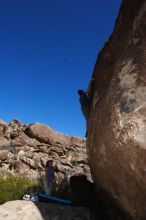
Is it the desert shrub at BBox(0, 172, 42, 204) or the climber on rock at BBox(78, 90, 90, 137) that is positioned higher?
the climber on rock at BBox(78, 90, 90, 137)

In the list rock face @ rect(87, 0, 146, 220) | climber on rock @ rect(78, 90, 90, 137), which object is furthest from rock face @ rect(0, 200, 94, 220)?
climber on rock @ rect(78, 90, 90, 137)

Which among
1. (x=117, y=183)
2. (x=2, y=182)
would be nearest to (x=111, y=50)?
(x=117, y=183)

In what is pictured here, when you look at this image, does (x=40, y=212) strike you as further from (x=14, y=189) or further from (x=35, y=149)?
(x=35, y=149)

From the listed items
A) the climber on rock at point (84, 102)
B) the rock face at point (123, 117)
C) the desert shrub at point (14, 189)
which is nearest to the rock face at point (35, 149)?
the desert shrub at point (14, 189)

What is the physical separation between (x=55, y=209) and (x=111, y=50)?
149 inches

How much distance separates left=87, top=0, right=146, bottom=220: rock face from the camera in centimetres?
635

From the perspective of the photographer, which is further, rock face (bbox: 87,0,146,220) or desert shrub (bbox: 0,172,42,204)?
desert shrub (bbox: 0,172,42,204)

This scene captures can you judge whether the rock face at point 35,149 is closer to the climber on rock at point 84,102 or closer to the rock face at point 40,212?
the climber on rock at point 84,102

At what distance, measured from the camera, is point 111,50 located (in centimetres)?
873

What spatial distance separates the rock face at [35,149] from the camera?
66.9 ft

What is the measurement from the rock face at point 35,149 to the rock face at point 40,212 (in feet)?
25.0

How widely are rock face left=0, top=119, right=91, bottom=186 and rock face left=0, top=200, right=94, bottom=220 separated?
25.0ft

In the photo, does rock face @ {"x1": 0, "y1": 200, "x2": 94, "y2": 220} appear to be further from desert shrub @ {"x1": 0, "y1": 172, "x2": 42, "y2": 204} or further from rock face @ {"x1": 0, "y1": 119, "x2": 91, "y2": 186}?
rock face @ {"x1": 0, "y1": 119, "x2": 91, "y2": 186}

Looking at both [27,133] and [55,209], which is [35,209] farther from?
[27,133]
